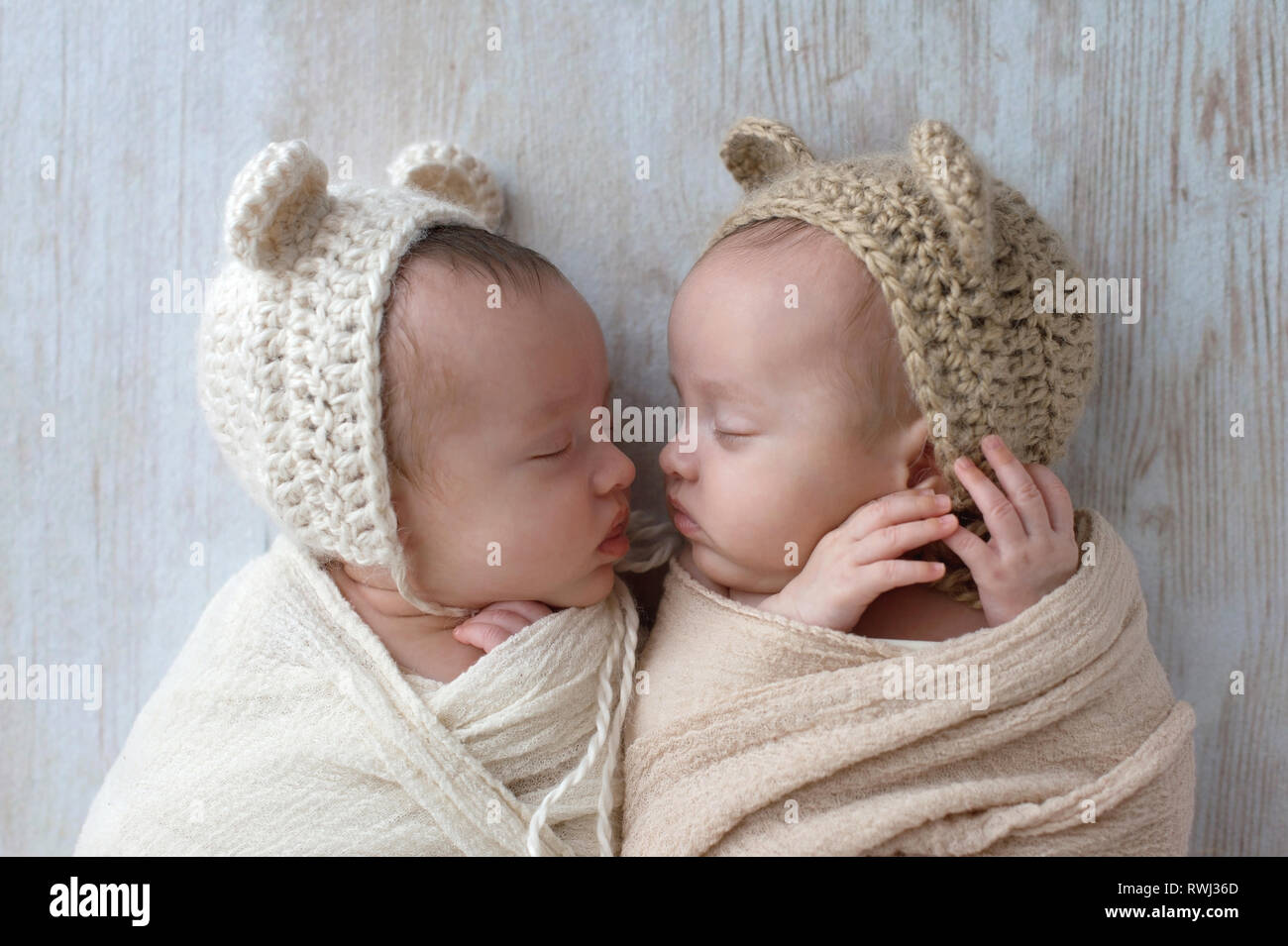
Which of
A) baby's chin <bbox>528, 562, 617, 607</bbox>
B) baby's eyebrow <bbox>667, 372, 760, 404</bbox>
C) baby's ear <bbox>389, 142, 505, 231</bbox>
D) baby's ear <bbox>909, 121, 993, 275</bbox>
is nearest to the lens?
baby's ear <bbox>909, 121, 993, 275</bbox>

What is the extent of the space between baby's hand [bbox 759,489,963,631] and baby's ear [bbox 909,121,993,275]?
337mm

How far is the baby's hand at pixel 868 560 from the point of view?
1390mm

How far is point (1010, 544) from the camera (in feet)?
4.61

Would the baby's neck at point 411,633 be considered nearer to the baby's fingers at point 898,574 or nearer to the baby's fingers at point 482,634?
the baby's fingers at point 482,634

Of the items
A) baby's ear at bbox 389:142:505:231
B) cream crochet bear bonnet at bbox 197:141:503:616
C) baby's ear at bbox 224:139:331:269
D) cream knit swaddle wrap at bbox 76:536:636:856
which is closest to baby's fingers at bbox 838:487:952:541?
cream knit swaddle wrap at bbox 76:536:636:856

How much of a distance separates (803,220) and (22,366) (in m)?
1.41

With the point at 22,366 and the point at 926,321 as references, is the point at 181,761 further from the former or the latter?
→ the point at 926,321

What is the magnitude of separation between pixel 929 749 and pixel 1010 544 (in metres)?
0.30

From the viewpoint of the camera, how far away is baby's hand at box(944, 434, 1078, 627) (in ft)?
4.59

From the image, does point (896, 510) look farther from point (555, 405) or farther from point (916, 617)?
point (555, 405)

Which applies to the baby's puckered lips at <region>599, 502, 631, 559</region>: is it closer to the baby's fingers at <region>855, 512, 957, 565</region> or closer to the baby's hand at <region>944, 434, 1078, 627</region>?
the baby's fingers at <region>855, 512, 957, 565</region>

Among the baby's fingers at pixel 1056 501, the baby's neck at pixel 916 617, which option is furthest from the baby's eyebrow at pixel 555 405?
the baby's fingers at pixel 1056 501

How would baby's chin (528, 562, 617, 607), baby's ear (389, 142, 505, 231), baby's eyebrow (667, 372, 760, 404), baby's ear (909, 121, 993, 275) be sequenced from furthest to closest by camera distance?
1. baby's ear (389, 142, 505, 231)
2. baby's chin (528, 562, 617, 607)
3. baby's eyebrow (667, 372, 760, 404)
4. baby's ear (909, 121, 993, 275)
